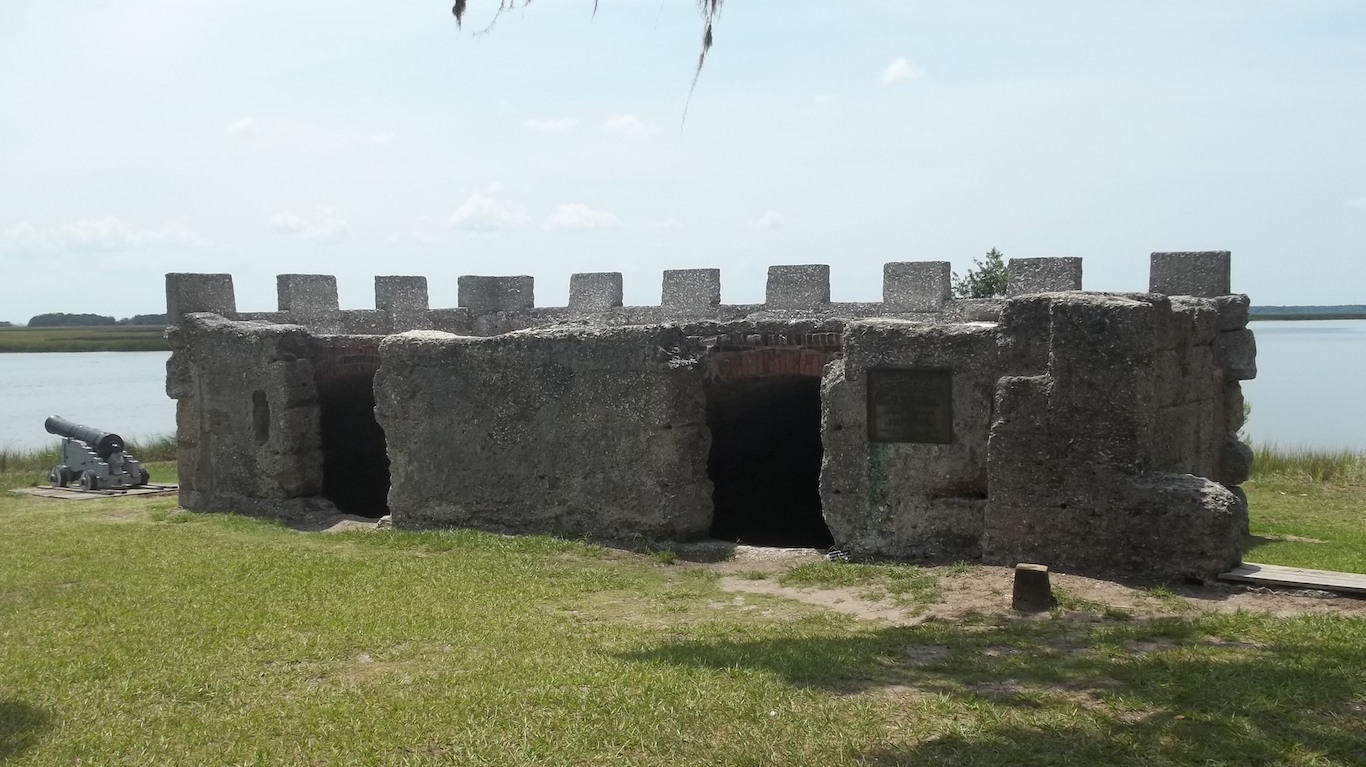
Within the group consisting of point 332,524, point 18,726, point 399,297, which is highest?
point 399,297

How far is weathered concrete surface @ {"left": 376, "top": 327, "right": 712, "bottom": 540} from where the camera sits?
32.2ft

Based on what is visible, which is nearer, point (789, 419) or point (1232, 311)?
point (1232, 311)

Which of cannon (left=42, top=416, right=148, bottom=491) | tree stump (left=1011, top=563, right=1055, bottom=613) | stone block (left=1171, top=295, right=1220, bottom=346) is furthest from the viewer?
cannon (left=42, top=416, right=148, bottom=491)

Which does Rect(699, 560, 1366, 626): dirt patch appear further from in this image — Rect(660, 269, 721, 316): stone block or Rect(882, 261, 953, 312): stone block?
Rect(660, 269, 721, 316): stone block

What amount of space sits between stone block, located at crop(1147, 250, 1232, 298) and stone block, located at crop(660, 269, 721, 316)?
5186 millimetres

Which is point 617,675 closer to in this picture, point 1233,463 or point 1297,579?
point 1297,579


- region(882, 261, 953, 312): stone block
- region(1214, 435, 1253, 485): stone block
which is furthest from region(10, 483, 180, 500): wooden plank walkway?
region(1214, 435, 1253, 485): stone block

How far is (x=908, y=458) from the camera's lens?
887cm

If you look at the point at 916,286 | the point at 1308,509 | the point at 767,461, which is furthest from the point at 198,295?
the point at 1308,509

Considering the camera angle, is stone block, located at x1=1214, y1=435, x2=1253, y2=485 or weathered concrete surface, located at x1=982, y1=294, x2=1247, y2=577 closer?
weathered concrete surface, located at x1=982, y1=294, x2=1247, y2=577

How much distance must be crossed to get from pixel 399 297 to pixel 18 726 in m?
11.2

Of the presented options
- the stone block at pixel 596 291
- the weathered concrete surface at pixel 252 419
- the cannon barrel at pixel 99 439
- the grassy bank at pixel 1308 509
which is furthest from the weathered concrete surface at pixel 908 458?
the cannon barrel at pixel 99 439

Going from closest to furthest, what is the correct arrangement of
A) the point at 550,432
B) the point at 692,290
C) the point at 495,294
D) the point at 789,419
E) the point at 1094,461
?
the point at 1094,461
the point at 550,432
the point at 789,419
the point at 692,290
the point at 495,294

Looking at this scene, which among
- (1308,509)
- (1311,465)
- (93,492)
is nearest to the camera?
(1308,509)
